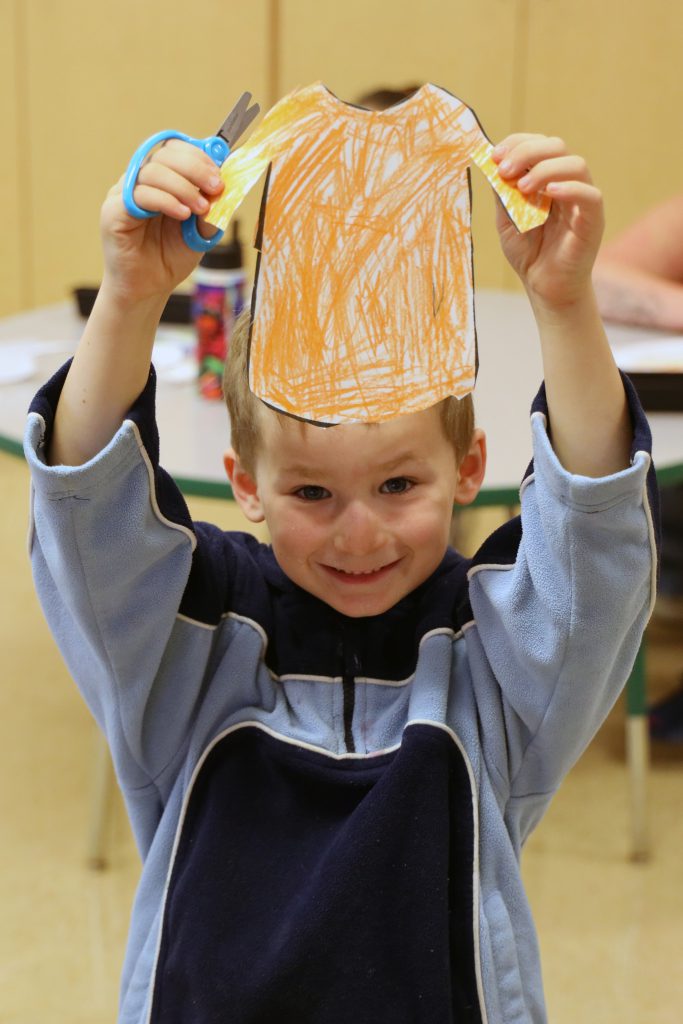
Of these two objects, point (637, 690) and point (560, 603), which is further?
point (637, 690)

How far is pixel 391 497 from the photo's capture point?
3.09ft

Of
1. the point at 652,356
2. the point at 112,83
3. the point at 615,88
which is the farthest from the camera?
the point at 112,83

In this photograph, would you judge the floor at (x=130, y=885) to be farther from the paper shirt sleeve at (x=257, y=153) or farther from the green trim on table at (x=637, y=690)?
the paper shirt sleeve at (x=257, y=153)

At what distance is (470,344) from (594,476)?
138 mm

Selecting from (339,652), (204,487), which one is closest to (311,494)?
(339,652)

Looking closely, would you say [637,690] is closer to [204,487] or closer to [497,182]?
[204,487]

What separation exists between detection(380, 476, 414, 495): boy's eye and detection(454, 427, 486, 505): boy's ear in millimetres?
82

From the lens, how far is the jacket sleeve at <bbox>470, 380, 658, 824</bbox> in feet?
2.79

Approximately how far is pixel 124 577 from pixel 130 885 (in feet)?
4.04

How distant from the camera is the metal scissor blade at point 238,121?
842mm

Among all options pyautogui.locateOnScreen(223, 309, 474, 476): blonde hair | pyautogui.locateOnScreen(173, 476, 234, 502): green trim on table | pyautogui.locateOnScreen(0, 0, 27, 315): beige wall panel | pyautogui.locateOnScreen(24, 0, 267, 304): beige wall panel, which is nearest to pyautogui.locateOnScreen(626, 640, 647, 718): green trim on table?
pyautogui.locateOnScreen(173, 476, 234, 502): green trim on table

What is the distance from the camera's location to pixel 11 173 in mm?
4098

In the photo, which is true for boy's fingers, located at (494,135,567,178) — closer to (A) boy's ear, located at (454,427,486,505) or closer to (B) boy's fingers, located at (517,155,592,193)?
(B) boy's fingers, located at (517,155,592,193)

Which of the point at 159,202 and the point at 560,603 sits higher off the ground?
the point at 159,202
